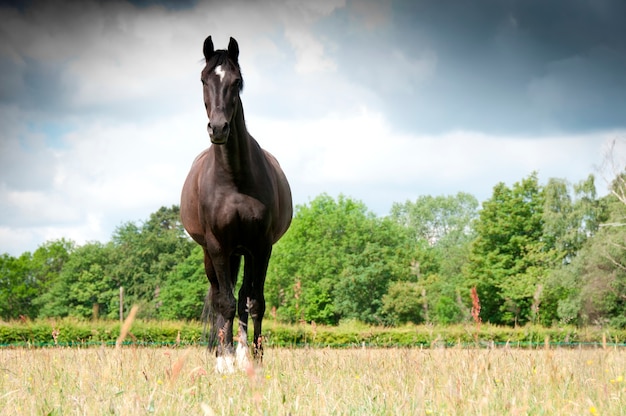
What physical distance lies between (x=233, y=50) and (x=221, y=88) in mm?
789

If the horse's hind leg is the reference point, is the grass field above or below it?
below

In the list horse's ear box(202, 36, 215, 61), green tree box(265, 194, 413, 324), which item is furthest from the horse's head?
green tree box(265, 194, 413, 324)

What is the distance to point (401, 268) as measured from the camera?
177 ft

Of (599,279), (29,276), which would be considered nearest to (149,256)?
(29,276)

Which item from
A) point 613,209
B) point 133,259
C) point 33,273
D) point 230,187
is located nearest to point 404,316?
point 613,209

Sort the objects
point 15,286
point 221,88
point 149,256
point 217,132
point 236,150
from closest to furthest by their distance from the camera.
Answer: point 217,132, point 221,88, point 236,150, point 149,256, point 15,286

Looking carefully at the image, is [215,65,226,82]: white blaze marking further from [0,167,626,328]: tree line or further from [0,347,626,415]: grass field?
[0,167,626,328]: tree line

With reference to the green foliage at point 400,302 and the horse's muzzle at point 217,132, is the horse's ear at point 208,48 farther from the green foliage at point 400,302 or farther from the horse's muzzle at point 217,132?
the green foliage at point 400,302

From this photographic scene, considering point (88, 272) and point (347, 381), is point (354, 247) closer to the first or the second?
point (88, 272)

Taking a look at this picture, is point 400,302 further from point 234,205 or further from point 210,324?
point 234,205

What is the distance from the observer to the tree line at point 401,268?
43.9 m

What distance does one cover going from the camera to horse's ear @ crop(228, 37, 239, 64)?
7175mm

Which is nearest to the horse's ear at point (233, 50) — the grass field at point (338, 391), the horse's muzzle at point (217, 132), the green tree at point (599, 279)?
the horse's muzzle at point (217, 132)

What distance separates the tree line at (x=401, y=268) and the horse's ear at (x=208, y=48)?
35.7 metres
